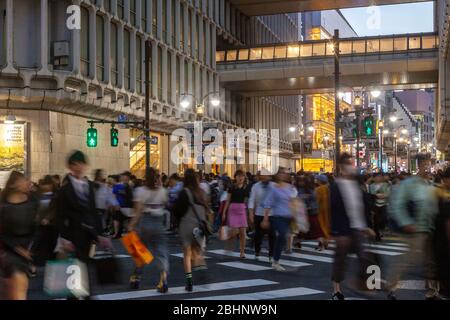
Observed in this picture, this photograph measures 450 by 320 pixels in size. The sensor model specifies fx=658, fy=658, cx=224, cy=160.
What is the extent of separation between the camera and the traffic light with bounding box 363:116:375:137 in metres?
26.5

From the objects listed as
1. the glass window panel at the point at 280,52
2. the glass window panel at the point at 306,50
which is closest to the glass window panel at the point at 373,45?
the glass window panel at the point at 306,50

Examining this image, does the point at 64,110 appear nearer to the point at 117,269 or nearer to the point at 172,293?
the point at 172,293

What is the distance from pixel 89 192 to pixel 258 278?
5.05m

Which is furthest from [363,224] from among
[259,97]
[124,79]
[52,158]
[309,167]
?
[309,167]

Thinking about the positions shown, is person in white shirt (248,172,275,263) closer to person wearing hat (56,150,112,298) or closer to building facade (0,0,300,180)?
person wearing hat (56,150,112,298)

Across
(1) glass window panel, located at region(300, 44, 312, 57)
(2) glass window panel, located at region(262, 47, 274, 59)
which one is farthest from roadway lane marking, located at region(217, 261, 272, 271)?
(2) glass window panel, located at region(262, 47, 274, 59)

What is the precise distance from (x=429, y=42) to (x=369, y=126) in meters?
26.0

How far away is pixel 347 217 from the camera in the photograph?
887 cm

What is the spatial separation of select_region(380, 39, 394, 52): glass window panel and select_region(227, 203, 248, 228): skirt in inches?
1483

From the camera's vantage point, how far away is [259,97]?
63.8 meters

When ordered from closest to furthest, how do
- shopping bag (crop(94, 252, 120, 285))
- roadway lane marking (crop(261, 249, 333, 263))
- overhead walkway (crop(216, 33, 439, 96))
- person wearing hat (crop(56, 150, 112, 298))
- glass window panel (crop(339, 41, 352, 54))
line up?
person wearing hat (crop(56, 150, 112, 298)), shopping bag (crop(94, 252, 120, 285)), roadway lane marking (crop(261, 249, 333, 263)), overhead walkway (crop(216, 33, 439, 96)), glass window panel (crop(339, 41, 352, 54))

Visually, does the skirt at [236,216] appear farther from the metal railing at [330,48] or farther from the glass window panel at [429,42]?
the glass window panel at [429,42]

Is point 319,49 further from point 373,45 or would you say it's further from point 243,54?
point 243,54

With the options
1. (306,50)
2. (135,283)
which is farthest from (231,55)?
(135,283)
